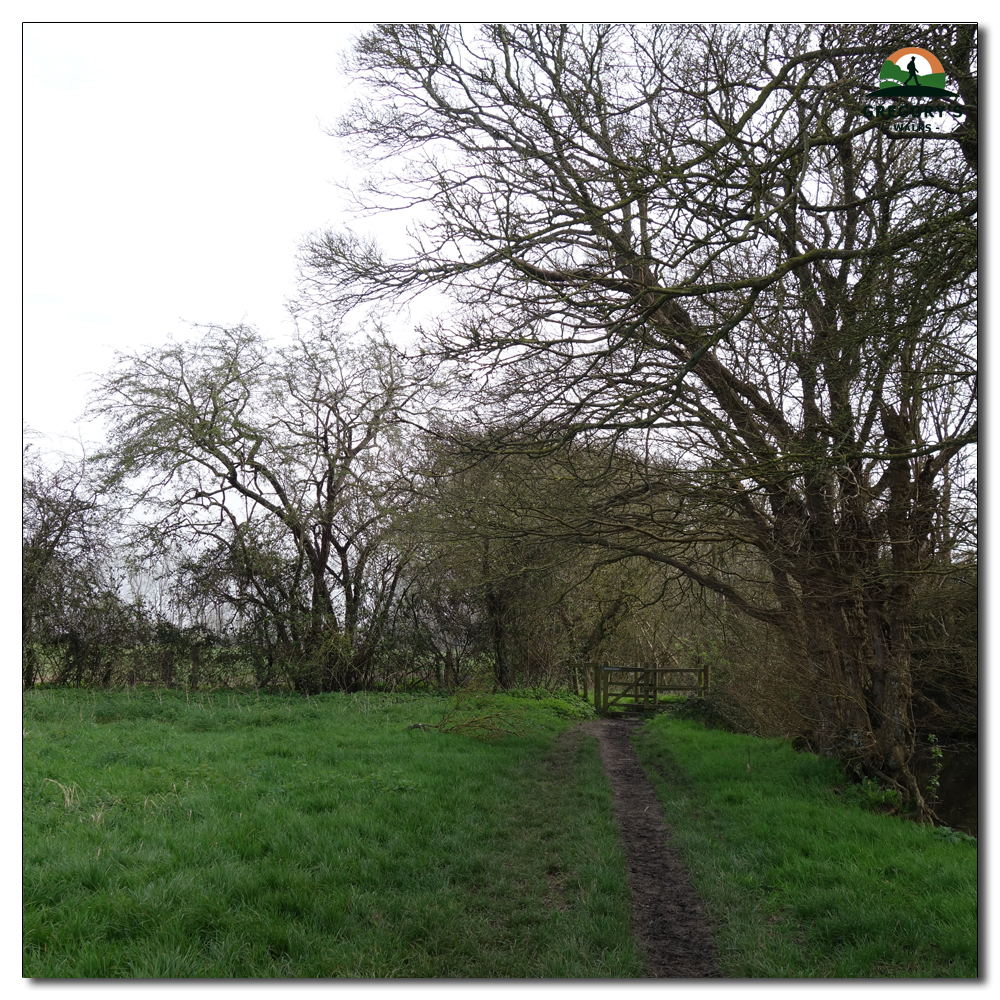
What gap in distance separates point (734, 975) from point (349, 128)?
21.1 feet

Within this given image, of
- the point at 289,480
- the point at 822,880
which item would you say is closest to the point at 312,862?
the point at 822,880

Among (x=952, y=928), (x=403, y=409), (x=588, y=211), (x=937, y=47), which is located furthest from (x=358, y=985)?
(x=403, y=409)

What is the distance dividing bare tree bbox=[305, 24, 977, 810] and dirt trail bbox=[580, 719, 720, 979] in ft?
6.70

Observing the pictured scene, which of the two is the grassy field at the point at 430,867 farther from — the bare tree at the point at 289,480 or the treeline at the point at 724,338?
the bare tree at the point at 289,480

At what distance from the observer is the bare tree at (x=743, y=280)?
152 inches

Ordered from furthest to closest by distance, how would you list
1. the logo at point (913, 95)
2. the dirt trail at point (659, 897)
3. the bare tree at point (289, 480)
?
the bare tree at point (289, 480) < the logo at point (913, 95) < the dirt trail at point (659, 897)

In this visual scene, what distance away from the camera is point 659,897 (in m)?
4.02

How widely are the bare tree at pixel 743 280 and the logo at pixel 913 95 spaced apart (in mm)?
83

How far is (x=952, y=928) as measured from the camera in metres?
3.28

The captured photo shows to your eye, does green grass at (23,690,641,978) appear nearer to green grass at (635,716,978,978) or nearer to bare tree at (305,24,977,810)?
green grass at (635,716,978,978)

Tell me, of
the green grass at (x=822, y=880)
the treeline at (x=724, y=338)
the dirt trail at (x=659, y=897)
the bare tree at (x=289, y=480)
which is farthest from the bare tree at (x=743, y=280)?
the bare tree at (x=289, y=480)

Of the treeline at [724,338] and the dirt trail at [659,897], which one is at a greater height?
the treeline at [724,338]

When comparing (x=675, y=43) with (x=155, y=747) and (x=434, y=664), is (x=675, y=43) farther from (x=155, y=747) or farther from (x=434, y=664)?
(x=434, y=664)

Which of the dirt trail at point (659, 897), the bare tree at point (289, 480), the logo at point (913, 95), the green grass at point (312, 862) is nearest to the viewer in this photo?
the green grass at point (312, 862)
